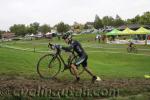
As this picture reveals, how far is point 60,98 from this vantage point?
934cm

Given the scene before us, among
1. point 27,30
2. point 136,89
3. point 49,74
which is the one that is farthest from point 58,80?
point 27,30

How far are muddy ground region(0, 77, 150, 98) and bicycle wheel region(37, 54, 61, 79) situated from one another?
552 millimetres

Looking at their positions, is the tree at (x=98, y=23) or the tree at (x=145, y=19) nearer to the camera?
the tree at (x=145, y=19)

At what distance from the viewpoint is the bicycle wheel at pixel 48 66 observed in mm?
12148

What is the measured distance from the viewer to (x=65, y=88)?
10227 millimetres

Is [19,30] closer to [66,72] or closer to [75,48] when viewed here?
[66,72]

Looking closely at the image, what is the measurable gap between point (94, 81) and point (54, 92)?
2.44 meters

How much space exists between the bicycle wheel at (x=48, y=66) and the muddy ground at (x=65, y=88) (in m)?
0.55

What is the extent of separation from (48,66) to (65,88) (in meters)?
2.13

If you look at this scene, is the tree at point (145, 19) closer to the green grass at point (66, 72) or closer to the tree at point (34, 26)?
the tree at point (34, 26)

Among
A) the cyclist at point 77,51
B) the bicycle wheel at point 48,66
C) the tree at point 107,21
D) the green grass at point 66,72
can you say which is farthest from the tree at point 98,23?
the cyclist at point 77,51

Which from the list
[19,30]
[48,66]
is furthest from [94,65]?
[19,30]

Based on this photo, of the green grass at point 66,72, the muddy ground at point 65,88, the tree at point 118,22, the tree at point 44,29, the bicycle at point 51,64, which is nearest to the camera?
the muddy ground at point 65,88

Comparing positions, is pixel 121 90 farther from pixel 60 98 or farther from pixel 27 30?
pixel 27 30
